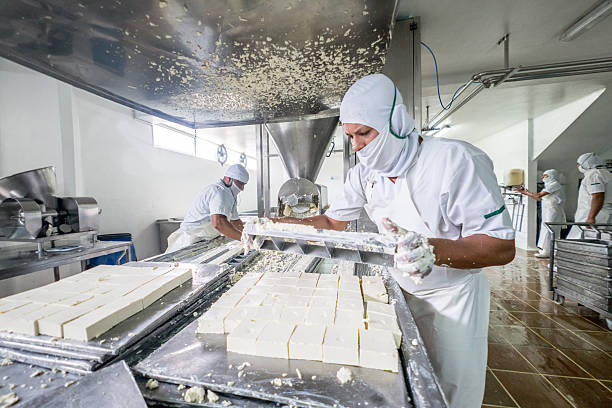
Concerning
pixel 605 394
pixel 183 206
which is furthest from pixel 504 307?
pixel 183 206

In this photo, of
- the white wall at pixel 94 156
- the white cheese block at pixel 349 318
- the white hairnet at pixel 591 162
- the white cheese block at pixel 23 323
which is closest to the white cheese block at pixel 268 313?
the white cheese block at pixel 349 318


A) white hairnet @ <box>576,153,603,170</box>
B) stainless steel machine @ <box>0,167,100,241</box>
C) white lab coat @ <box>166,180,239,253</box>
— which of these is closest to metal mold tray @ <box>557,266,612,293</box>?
white hairnet @ <box>576,153,603,170</box>

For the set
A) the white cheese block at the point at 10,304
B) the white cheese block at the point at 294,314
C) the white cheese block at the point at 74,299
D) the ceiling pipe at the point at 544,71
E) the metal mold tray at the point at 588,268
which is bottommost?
the metal mold tray at the point at 588,268

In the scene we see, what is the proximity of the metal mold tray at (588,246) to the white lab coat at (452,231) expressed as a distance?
238 centimetres

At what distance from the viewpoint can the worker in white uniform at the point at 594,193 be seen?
4129 mm

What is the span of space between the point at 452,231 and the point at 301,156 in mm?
1501

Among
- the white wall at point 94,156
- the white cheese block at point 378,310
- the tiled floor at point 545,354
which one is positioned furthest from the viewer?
the white wall at point 94,156

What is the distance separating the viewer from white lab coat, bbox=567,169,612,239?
414cm

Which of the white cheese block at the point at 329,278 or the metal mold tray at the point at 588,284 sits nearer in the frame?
the white cheese block at the point at 329,278

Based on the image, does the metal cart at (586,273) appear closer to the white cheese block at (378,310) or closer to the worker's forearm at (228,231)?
the white cheese block at (378,310)

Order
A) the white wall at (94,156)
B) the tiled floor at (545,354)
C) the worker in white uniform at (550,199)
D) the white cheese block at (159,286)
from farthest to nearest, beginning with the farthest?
the worker in white uniform at (550,199) < the white wall at (94,156) < the tiled floor at (545,354) < the white cheese block at (159,286)

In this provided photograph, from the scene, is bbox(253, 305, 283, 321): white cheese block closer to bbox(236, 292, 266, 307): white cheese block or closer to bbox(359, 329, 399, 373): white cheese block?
bbox(236, 292, 266, 307): white cheese block

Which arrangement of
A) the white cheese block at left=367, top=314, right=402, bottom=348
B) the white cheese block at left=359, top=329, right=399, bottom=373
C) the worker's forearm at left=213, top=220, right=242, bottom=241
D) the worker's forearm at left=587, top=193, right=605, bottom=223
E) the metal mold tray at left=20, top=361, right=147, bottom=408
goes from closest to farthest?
the metal mold tray at left=20, top=361, right=147, bottom=408 → the white cheese block at left=359, top=329, right=399, bottom=373 → the white cheese block at left=367, top=314, right=402, bottom=348 → the worker's forearm at left=213, top=220, right=242, bottom=241 → the worker's forearm at left=587, top=193, right=605, bottom=223

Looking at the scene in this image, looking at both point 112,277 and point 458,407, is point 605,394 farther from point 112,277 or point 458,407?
point 112,277
